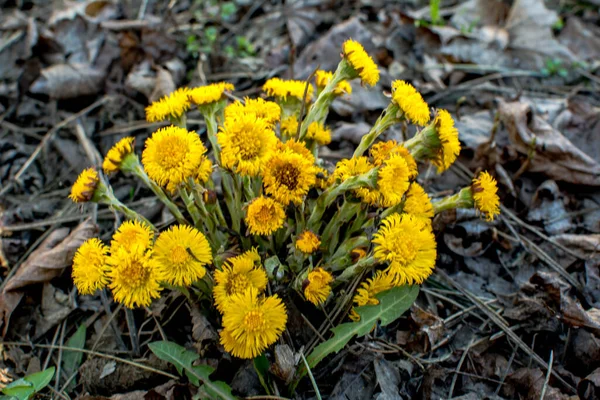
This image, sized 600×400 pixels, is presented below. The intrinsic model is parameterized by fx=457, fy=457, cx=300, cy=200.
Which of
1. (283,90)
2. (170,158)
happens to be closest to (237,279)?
(170,158)

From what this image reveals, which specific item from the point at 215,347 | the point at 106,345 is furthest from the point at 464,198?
the point at 106,345

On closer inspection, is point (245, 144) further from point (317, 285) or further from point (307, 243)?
point (317, 285)

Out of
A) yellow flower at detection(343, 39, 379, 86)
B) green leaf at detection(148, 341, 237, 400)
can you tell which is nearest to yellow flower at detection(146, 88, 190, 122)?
yellow flower at detection(343, 39, 379, 86)

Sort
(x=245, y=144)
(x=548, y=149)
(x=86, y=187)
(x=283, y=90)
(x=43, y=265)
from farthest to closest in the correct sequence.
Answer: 1. (x=548, y=149)
2. (x=43, y=265)
3. (x=283, y=90)
4. (x=86, y=187)
5. (x=245, y=144)

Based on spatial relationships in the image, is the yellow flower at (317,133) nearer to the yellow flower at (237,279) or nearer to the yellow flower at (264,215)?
the yellow flower at (264,215)

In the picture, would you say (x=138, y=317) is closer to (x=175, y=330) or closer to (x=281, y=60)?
(x=175, y=330)

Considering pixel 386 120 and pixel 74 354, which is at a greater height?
pixel 386 120
